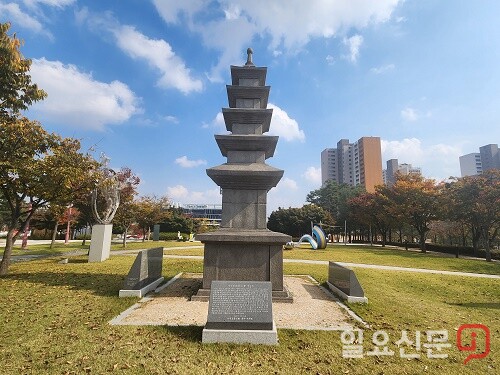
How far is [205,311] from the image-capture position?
9.61 metres

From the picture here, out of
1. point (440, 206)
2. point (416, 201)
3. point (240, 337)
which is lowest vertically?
point (240, 337)

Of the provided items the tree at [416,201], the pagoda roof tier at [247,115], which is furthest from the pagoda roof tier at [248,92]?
the tree at [416,201]

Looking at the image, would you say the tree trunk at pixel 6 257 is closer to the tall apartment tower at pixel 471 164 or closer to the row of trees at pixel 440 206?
the row of trees at pixel 440 206

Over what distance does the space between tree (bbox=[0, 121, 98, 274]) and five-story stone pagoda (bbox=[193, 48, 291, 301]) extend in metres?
8.62

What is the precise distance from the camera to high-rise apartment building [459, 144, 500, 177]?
137875mm

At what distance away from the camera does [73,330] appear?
25.1ft

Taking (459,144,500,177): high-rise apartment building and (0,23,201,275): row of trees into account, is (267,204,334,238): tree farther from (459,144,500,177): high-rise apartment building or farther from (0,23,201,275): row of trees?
(459,144,500,177): high-rise apartment building

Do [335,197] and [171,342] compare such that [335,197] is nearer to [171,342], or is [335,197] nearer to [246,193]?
[246,193]

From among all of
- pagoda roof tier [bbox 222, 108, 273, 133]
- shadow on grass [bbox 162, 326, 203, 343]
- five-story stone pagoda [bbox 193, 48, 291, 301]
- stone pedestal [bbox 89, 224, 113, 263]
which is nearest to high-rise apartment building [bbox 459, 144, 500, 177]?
pagoda roof tier [bbox 222, 108, 273, 133]

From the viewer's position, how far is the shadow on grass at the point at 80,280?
1243 cm

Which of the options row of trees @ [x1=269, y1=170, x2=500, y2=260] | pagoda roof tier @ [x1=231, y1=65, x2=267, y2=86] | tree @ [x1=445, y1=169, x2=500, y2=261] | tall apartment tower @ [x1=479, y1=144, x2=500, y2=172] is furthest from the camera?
tall apartment tower @ [x1=479, y1=144, x2=500, y2=172]

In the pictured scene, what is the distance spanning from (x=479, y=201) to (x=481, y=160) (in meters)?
149

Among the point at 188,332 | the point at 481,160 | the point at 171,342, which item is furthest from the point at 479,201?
the point at 481,160

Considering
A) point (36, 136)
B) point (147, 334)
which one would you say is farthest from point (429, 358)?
point (36, 136)
